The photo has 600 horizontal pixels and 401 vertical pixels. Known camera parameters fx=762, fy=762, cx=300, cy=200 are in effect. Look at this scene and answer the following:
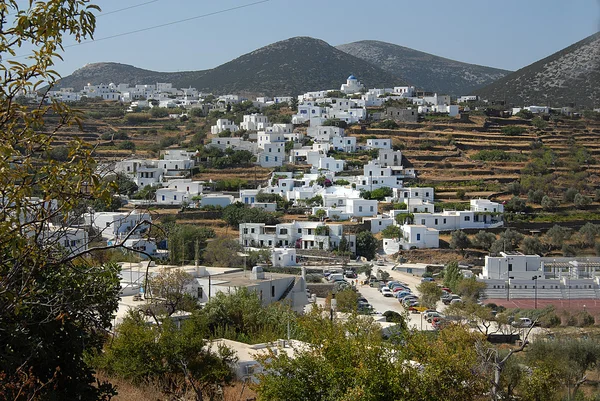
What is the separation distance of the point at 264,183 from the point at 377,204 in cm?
541

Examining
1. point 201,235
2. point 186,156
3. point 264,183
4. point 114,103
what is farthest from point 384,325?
point 114,103

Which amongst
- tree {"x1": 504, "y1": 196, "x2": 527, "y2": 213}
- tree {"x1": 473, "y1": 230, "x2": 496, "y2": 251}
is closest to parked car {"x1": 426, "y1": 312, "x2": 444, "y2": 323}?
tree {"x1": 473, "y1": 230, "x2": 496, "y2": 251}

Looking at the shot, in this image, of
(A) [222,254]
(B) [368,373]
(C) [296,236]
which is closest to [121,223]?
(B) [368,373]

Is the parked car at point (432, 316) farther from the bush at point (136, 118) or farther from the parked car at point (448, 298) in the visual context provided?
the bush at point (136, 118)

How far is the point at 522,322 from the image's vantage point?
50.3 ft

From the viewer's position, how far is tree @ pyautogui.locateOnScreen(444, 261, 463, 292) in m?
19.0

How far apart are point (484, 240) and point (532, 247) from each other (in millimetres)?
1488

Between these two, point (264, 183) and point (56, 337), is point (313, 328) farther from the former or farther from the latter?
point (264, 183)

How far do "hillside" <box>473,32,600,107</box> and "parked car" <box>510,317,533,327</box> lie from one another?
21.1 meters

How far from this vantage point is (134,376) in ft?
22.5

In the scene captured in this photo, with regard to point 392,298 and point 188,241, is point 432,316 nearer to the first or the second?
point 392,298

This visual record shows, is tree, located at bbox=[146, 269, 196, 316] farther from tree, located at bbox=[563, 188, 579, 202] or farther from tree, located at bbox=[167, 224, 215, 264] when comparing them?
tree, located at bbox=[563, 188, 579, 202]

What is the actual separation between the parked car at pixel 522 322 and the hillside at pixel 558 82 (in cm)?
2109

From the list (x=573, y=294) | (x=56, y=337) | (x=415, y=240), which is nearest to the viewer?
(x=56, y=337)
